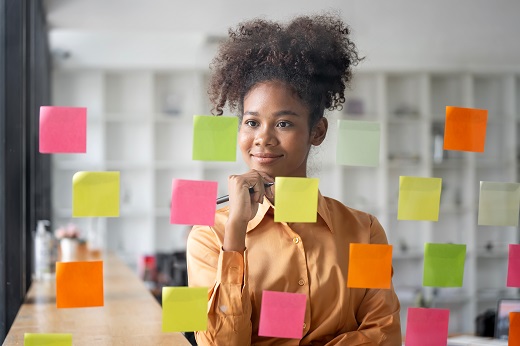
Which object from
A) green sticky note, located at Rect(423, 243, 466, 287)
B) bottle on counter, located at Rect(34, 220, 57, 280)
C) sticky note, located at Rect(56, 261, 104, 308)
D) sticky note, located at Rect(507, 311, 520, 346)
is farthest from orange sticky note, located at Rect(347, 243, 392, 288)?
bottle on counter, located at Rect(34, 220, 57, 280)

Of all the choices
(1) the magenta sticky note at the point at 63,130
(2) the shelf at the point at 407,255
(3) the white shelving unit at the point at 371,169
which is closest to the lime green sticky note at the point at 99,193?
(1) the magenta sticky note at the point at 63,130

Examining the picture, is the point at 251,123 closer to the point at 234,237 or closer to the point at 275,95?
the point at 275,95

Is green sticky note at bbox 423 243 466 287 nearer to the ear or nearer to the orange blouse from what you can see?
the orange blouse

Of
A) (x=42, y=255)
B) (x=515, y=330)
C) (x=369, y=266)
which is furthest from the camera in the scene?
(x=42, y=255)

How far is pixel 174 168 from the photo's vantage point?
23.5 ft

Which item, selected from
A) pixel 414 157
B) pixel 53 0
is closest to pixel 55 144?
pixel 53 0

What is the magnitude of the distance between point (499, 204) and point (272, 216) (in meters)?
0.51

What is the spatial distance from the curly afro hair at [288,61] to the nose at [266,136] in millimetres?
68

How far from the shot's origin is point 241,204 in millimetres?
1435

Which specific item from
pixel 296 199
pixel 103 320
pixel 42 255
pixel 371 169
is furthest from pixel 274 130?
pixel 371 169

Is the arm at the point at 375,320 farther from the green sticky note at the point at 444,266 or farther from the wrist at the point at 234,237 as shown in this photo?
the wrist at the point at 234,237

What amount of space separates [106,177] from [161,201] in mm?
5747

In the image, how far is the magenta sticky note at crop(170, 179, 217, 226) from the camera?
1.46 m

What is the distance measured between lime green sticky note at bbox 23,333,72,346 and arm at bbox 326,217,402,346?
1.70 feet
